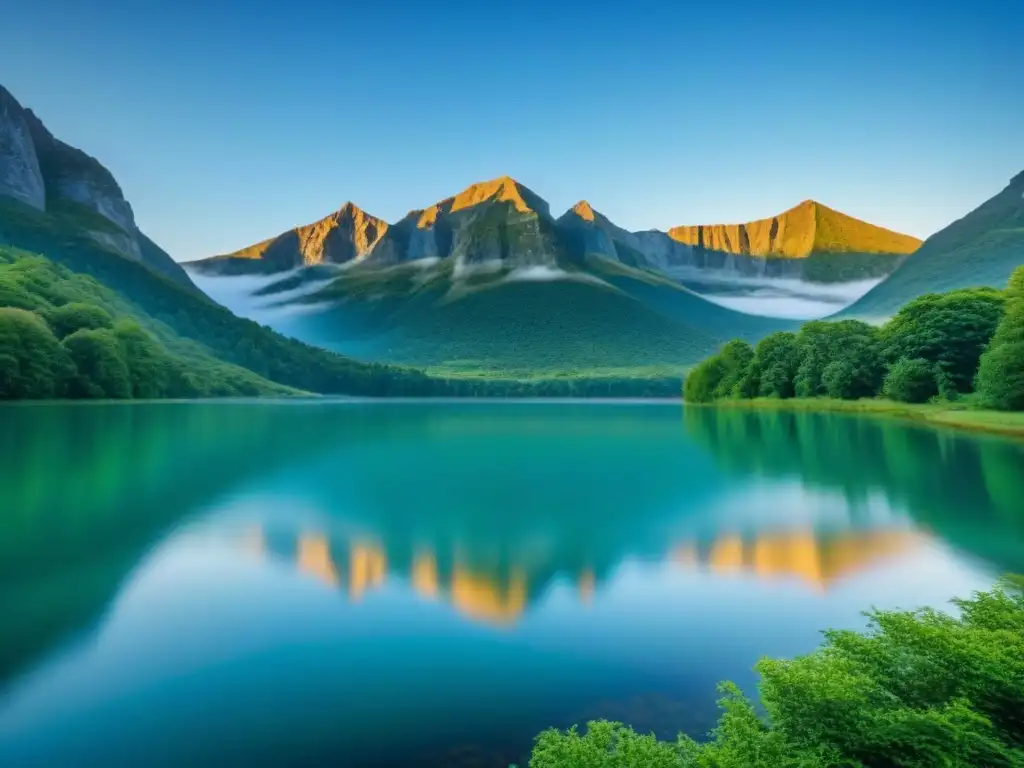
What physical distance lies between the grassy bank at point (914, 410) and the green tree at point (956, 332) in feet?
15.1

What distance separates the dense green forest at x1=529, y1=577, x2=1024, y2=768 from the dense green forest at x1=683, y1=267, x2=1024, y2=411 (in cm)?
5551

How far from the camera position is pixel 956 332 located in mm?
71875

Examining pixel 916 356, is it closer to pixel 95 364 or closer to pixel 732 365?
pixel 732 365

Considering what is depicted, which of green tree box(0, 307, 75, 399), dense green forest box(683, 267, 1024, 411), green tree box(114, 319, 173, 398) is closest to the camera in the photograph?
dense green forest box(683, 267, 1024, 411)

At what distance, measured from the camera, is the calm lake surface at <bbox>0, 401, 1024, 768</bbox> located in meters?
9.05

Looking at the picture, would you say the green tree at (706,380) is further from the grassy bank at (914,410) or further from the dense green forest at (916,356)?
the dense green forest at (916,356)

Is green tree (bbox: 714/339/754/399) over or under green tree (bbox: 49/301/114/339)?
under

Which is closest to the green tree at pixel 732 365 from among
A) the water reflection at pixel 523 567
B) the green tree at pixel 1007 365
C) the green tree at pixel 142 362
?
the green tree at pixel 1007 365

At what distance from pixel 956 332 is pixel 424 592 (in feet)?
238

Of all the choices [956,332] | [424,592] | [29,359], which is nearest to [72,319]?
[29,359]

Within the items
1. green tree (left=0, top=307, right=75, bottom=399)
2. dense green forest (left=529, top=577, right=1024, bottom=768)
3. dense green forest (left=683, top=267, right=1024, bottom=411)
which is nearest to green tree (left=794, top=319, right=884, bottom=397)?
dense green forest (left=683, top=267, right=1024, bottom=411)

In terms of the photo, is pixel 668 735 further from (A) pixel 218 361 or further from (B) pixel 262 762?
(A) pixel 218 361

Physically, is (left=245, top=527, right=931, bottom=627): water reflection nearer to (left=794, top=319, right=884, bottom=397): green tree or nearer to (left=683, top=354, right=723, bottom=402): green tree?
(left=794, top=319, right=884, bottom=397): green tree

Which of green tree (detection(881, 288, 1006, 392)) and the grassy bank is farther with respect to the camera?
green tree (detection(881, 288, 1006, 392))
